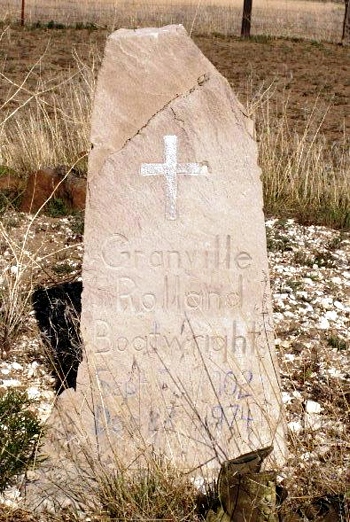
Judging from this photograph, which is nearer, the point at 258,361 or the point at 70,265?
the point at 258,361

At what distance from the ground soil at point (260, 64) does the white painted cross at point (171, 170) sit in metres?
6.41

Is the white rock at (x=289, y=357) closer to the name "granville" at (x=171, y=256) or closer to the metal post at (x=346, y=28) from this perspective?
the name "granville" at (x=171, y=256)

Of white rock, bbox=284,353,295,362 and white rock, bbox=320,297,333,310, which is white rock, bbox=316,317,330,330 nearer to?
white rock, bbox=320,297,333,310

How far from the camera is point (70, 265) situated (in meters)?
4.98

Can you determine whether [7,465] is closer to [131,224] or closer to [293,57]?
[131,224]

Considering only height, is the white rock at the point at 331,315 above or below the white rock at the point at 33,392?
above

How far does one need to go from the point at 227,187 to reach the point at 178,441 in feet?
3.34

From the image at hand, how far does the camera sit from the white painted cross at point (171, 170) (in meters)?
3.19

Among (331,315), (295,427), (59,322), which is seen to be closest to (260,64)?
(331,315)

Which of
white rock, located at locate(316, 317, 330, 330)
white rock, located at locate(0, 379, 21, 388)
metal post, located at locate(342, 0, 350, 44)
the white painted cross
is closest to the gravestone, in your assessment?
the white painted cross

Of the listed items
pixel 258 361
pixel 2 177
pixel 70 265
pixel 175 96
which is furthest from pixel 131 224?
pixel 2 177

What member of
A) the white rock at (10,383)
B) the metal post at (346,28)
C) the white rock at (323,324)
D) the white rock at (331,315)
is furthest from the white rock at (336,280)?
the metal post at (346,28)

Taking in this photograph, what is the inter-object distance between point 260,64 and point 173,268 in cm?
1152

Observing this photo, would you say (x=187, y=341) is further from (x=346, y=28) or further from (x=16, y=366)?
(x=346, y=28)
